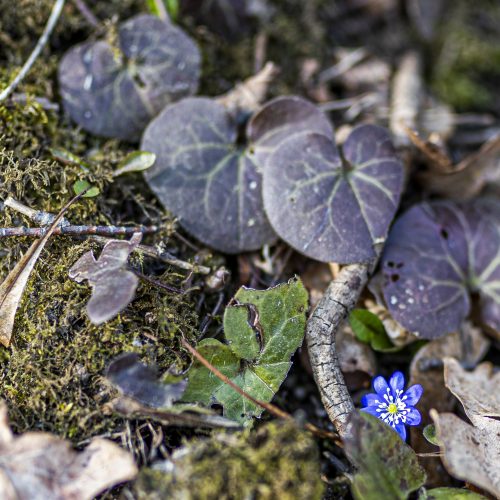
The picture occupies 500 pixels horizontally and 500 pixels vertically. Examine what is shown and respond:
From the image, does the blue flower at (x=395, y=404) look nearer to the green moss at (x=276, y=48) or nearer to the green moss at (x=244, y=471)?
the green moss at (x=244, y=471)

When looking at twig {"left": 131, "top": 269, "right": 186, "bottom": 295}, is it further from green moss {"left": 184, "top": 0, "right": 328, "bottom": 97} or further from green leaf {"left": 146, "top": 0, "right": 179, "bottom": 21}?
green leaf {"left": 146, "top": 0, "right": 179, "bottom": 21}

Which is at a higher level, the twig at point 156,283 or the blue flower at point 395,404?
the twig at point 156,283

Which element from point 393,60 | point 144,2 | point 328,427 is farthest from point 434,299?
point 144,2

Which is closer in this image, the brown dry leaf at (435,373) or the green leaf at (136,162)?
the brown dry leaf at (435,373)

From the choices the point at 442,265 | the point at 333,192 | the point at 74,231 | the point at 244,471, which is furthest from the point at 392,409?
the point at 74,231

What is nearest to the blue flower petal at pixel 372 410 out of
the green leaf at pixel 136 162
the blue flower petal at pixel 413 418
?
the blue flower petal at pixel 413 418

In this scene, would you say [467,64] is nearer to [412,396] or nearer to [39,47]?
[412,396]

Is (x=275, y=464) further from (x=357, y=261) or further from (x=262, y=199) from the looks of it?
(x=262, y=199)
